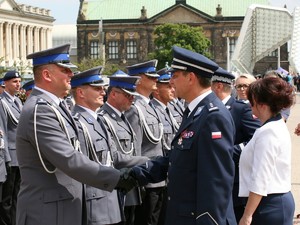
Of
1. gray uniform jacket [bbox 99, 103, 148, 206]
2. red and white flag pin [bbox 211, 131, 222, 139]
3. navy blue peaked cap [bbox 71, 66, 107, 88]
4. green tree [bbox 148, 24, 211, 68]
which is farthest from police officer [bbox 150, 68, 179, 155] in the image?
green tree [bbox 148, 24, 211, 68]

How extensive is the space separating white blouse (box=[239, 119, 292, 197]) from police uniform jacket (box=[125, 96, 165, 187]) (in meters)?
2.81

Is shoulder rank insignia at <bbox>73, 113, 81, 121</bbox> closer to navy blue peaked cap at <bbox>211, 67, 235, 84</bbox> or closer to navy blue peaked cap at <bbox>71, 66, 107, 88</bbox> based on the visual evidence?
navy blue peaked cap at <bbox>71, 66, 107, 88</bbox>

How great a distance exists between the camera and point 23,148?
495 cm

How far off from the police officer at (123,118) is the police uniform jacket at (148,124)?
0.37 m

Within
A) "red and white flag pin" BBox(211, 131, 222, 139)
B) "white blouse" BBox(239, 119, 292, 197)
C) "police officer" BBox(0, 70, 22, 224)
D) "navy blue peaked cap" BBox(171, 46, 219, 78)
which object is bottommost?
"police officer" BBox(0, 70, 22, 224)

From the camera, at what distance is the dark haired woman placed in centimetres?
468

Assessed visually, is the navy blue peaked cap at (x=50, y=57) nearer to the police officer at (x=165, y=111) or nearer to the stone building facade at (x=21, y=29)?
the police officer at (x=165, y=111)

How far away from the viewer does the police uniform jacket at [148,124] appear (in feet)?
25.4

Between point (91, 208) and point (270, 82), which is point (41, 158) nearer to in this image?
point (91, 208)

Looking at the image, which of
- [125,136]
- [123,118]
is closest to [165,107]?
[123,118]

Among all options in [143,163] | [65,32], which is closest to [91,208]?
[143,163]

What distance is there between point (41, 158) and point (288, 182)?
1.68 m

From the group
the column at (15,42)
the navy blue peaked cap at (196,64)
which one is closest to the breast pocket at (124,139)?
the navy blue peaked cap at (196,64)

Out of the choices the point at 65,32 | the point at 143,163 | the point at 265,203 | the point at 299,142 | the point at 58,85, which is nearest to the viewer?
the point at 265,203
